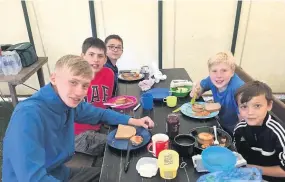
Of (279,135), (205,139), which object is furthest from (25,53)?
(279,135)

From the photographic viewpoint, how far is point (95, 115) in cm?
166

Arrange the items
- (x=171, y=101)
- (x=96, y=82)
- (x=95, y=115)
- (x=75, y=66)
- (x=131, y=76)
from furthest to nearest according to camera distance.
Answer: (x=131, y=76) < (x=96, y=82) < (x=171, y=101) < (x=95, y=115) < (x=75, y=66)

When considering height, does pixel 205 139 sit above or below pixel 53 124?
below

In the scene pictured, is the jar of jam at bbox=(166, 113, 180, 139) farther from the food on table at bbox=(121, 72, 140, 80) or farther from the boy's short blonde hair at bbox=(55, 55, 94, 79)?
the food on table at bbox=(121, 72, 140, 80)

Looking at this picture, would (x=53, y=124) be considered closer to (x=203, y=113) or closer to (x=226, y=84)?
(x=203, y=113)

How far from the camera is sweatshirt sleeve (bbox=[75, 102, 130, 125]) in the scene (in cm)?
162

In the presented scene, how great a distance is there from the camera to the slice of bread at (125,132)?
1441 mm

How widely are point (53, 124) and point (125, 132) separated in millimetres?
413

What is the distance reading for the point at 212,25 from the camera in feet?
11.3

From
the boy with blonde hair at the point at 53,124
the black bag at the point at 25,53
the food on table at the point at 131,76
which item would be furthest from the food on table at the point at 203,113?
the black bag at the point at 25,53

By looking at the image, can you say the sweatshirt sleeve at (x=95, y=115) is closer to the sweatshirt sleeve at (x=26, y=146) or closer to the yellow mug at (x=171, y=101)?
the yellow mug at (x=171, y=101)

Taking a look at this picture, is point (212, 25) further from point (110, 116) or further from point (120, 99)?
point (110, 116)

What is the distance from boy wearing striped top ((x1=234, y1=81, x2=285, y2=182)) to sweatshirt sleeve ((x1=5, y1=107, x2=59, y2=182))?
3.59 feet

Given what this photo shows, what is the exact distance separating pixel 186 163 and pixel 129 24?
8.48 ft
